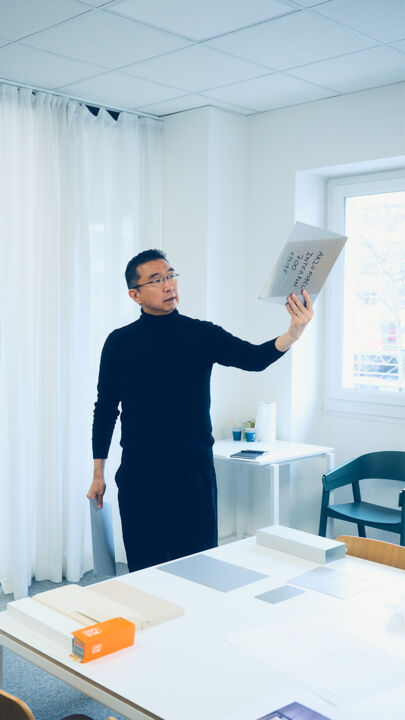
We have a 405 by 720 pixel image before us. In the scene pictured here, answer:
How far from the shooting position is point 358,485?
14.4 ft

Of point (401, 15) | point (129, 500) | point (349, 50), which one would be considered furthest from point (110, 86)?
point (129, 500)

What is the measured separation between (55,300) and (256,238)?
1.35 metres

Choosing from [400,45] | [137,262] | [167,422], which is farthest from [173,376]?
[400,45]

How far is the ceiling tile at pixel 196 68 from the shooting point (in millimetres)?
3566

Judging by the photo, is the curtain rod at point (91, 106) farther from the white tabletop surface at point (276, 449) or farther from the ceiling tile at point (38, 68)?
the white tabletop surface at point (276, 449)

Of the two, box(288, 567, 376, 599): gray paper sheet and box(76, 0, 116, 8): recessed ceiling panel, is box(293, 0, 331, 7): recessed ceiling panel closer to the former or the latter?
box(76, 0, 116, 8): recessed ceiling panel

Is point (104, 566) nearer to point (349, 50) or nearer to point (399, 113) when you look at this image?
point (349, 50)

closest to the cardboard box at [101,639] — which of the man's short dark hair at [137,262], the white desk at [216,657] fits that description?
the white desk at [216,657]

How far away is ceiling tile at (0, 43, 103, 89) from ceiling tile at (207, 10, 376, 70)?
73cm

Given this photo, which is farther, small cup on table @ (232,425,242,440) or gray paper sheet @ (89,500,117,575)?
small cup on table @ (232,425,242,440)

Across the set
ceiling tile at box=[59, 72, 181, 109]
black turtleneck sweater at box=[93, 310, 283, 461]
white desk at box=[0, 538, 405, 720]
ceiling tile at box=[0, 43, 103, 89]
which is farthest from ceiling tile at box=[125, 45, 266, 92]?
white desk at box=[0, 538, 405, 720]

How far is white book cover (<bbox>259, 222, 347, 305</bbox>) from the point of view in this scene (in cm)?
243

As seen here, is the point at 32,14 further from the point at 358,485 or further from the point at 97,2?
the point at 358,485

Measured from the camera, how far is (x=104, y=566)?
293 cm
